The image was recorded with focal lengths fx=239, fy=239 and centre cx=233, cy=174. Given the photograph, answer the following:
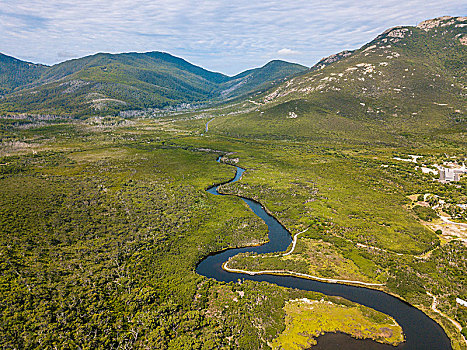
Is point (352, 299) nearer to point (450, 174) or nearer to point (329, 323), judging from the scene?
point (329, 323)

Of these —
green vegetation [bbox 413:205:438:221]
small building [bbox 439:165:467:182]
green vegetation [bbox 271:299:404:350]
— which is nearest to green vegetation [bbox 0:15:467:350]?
green vegetation [bbox 271:299:404:350]

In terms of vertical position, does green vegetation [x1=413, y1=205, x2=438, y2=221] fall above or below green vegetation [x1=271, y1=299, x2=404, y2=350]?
above

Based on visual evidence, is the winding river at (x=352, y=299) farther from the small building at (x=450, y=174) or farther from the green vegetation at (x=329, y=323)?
the small building at (x=450, y=174)

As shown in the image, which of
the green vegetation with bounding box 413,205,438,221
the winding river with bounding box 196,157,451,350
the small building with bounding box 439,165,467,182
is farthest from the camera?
the small building with bounding box 439,165,467,182

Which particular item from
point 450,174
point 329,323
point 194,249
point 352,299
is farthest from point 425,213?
point 194,249

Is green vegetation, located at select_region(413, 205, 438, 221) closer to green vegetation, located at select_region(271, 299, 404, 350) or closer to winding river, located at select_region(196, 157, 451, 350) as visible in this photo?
winding river, located at select_region(196, 157, 451, 350)
